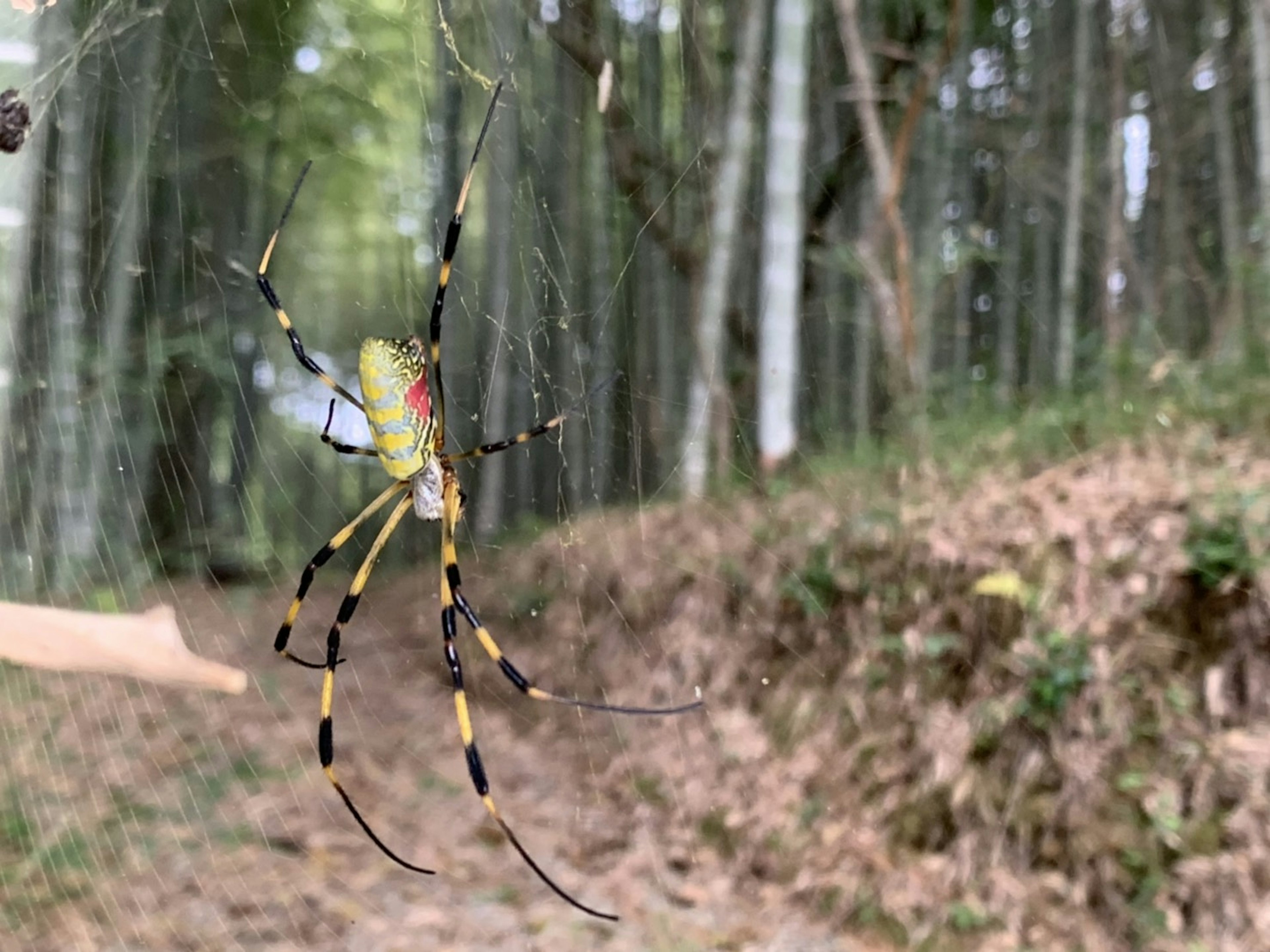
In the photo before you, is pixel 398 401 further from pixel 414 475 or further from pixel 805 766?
pixel 805 766

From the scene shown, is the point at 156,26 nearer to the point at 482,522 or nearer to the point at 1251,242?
the point at 482,522

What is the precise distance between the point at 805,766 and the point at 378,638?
11.2 ft

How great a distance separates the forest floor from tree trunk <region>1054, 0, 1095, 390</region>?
7.84ft

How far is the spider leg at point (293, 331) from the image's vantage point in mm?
2062

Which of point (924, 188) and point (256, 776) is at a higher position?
point (924, 188)

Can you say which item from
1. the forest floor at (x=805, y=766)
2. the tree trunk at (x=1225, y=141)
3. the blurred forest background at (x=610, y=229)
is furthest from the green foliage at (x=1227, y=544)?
the tree trunk at (x=1225, y=141)

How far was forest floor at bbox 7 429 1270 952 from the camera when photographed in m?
2.39

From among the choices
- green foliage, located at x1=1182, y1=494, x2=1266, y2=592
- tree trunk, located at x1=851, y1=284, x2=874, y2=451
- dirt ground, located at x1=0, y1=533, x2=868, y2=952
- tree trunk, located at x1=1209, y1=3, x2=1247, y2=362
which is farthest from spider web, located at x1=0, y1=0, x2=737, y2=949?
tree trunk, located at x1=1209, y1=3, x2=1247, y2=362

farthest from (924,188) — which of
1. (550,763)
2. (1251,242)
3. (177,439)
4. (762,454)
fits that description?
(177,439)

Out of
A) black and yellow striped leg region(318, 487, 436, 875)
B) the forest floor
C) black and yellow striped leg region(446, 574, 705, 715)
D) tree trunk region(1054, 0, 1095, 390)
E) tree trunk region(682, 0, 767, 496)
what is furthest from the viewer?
tree trunk region(1054, 0, 1095, 390)

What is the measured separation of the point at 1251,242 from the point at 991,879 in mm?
3725

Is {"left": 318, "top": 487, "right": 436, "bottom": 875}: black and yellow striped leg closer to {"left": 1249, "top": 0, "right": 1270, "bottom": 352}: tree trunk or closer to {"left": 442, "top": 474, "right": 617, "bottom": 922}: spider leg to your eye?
{"left": 442, "top": 474, "right": 617, "bottom": 922}: spider leg

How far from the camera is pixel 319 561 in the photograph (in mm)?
2230

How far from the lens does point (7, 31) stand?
1899 mm
